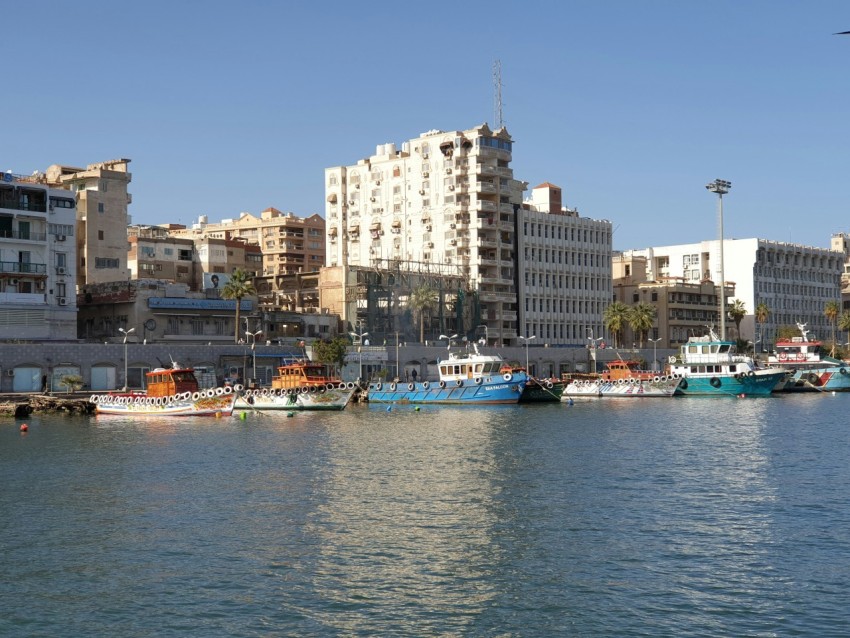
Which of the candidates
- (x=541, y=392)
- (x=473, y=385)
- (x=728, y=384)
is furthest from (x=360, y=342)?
(x=728, y=384)

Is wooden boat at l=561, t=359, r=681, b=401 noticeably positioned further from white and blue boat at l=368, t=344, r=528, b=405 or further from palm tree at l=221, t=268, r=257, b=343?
palm tree at l=221, t=268, r=257, b=343

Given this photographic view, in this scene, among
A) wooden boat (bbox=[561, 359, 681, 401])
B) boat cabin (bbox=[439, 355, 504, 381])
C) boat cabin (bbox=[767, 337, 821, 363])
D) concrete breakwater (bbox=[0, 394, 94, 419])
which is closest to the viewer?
concrete breakwater (bbox=[0, 394, 94, 419])

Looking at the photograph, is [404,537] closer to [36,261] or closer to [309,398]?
[309,398]

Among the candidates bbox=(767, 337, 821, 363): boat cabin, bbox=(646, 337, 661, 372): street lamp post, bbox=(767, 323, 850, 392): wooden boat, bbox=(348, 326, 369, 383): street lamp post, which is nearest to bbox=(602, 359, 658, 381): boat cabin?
bbox=(767, 323, 850, 392): wooden boat

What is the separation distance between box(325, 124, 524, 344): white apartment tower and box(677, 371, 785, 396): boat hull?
44085 mm

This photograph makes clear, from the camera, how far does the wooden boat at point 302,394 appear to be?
90688 mm

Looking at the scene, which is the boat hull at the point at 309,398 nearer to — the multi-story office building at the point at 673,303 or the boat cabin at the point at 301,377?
the boat cabin at the point at 301,377

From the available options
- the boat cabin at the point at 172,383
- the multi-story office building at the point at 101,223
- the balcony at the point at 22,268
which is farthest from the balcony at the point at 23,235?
the boat cabin at the point at 172,383

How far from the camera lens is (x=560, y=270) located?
164 metres

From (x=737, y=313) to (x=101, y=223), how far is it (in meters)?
99.9

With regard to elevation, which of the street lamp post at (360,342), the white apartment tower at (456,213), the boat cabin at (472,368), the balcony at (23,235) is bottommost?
the boat cabin at (472,368)

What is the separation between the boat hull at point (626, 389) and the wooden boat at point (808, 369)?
2135 centimetres

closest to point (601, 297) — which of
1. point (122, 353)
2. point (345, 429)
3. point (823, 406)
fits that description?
point (823, 406)

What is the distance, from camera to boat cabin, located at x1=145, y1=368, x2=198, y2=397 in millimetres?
89438
